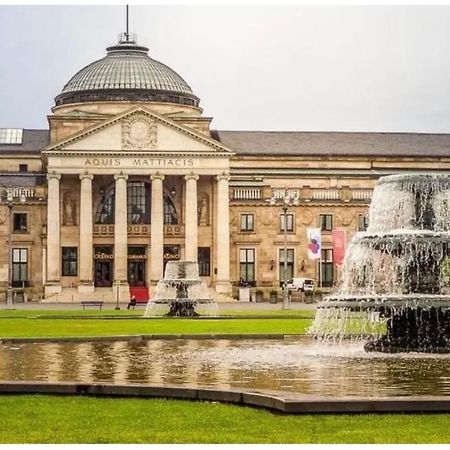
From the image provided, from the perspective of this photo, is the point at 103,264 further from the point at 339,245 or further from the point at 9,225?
the point at 339,245

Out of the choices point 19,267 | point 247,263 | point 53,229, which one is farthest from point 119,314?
point 247,263

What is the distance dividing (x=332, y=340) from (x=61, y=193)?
80.2m

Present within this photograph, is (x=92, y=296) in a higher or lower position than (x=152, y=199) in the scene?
lower

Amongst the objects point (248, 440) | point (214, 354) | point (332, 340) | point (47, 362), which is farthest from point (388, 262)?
point (248, 440)

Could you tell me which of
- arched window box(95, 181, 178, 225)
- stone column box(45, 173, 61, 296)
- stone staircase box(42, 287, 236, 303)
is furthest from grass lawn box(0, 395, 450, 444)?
arched window box(95, 181, 178, 225)

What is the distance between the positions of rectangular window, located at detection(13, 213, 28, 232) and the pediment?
7.19 meters

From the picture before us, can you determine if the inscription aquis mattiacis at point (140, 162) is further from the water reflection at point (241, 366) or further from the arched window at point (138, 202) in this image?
the water reflection at point (241, 366)

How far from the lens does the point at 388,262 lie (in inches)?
1459

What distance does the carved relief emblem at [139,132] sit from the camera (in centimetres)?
11450

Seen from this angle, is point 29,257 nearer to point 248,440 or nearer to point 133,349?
point 133,349

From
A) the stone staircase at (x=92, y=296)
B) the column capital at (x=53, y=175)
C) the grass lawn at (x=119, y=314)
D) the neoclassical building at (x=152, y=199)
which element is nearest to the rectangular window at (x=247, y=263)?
the neoclassical building at (x=152, y=199)

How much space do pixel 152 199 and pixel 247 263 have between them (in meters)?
10.1

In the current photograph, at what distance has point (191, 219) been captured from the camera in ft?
379

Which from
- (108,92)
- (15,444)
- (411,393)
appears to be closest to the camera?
(15,444)
